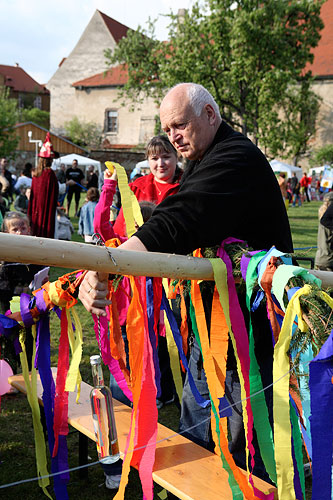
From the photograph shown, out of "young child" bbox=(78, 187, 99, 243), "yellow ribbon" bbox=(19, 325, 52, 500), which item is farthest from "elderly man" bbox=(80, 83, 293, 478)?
"young child" bbox=(78, 187, 99, 243)

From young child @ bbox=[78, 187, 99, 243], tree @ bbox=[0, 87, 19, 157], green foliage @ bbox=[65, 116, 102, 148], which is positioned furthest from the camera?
green foliage @ bbox=[65, 116, 102, 148]

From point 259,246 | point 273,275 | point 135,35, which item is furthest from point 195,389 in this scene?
point 135,35

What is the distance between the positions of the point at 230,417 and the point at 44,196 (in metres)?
5.21

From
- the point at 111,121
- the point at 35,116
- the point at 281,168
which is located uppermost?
the point at 35,116

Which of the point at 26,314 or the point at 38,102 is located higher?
the point at 38,102

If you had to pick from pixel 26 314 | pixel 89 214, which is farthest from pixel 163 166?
pixel 89 214

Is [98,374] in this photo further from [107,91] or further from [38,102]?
[38,102]

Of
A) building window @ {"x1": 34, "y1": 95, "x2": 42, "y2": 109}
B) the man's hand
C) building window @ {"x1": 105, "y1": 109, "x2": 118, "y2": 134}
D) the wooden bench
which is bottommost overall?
the wooden bench

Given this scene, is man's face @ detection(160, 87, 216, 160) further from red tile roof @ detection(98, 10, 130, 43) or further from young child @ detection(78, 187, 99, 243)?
red tile roof @ detection(98, 10, 130, 43)

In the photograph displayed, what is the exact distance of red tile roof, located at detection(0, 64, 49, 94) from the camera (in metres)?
70.4

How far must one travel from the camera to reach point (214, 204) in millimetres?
1678

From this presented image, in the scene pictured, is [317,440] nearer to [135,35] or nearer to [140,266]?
[140,266]

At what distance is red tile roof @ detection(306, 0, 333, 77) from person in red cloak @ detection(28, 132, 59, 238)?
1295 inches

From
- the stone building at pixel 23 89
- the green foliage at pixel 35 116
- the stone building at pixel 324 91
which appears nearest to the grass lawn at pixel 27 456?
the stone building at pixel 324 91
